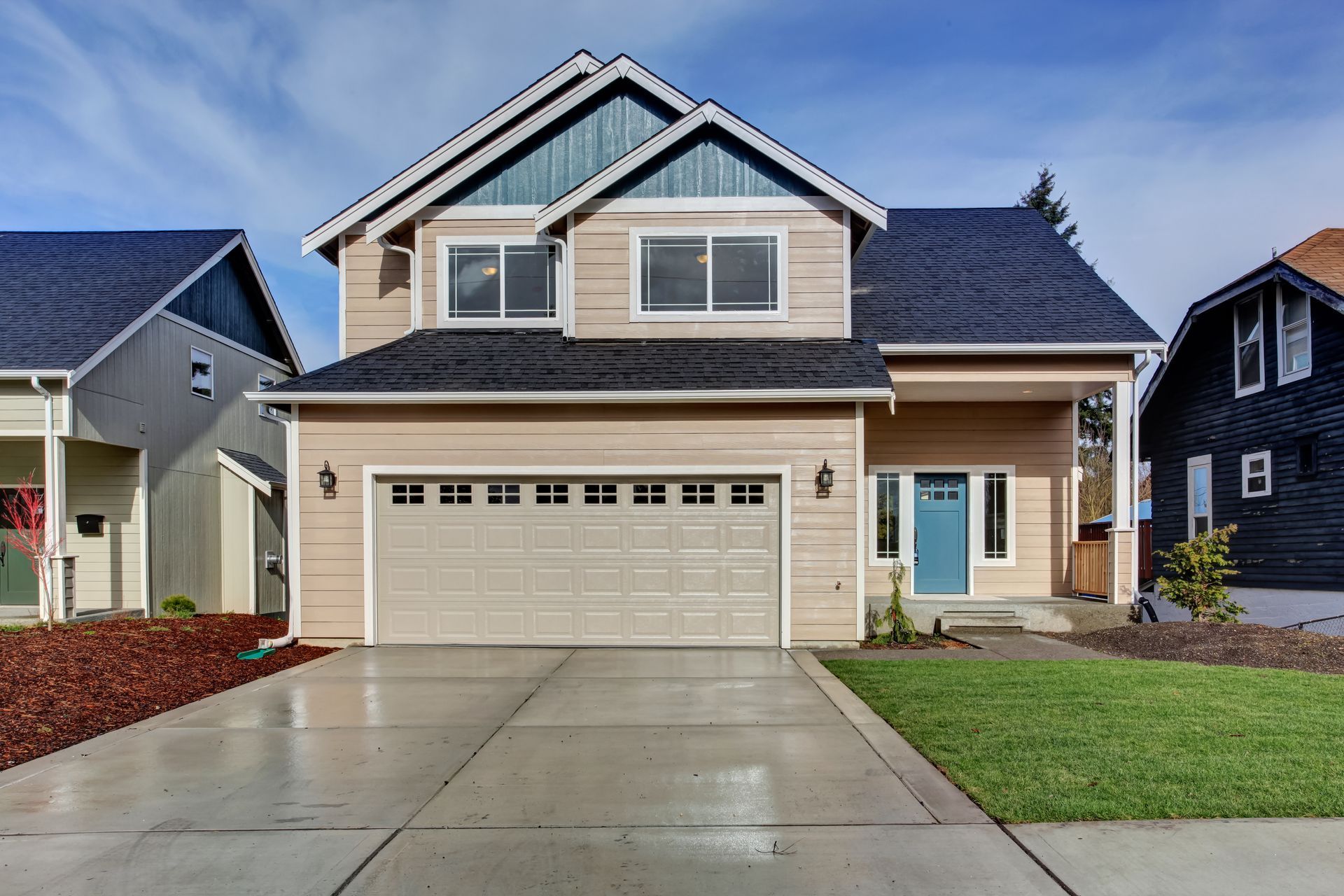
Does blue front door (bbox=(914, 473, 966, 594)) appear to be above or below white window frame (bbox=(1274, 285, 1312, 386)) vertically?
below

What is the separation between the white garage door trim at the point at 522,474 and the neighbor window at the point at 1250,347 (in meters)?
11.4

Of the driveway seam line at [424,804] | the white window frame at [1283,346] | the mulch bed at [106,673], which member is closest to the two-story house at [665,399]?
the mulch bed at [106,673]

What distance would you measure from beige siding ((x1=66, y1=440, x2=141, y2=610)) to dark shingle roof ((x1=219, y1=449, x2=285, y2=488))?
2728 millimetres

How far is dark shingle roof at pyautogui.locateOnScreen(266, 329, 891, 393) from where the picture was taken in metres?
9.83

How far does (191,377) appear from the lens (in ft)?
50.6

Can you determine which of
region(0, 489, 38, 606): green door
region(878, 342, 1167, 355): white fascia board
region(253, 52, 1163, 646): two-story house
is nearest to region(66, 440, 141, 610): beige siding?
region(0, 489, 38, 606): green door

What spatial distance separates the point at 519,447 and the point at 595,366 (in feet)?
4.59

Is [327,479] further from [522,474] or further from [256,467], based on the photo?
[256,467]

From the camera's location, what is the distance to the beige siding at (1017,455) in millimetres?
12641

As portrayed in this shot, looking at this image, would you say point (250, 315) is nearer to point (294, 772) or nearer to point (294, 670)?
point (294, 670)

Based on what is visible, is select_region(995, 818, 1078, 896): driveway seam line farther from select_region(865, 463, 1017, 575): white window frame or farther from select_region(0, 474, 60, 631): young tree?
select_region(0, 474, 60, 631): young tree

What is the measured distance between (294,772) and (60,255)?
14515 mm

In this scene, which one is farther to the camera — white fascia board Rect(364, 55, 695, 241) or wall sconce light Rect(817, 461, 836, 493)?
white fascia board Rect(364, 55, 695, 241)

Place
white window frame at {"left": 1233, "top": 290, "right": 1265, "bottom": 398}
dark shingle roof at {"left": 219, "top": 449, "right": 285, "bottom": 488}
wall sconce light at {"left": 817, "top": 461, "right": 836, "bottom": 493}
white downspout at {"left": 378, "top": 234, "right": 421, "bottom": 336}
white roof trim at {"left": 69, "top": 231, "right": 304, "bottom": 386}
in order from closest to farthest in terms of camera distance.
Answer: wall sconce light at {"left": 817, "top": 461, "right": 836, "bottom": 493} → white downspout at {"left": 378, "top": 234, "right": 421, "bottom": 336} → white roof trim at {"left": 69, "top": 231, "right": 304, "bottom": 386} → white window frame at {"left": 1233, "top": 290, "right": 1265, "bottom": 398} → dark shingle roof at {"left": 219, "top": 449, "right": 285, "bottom": 488}
